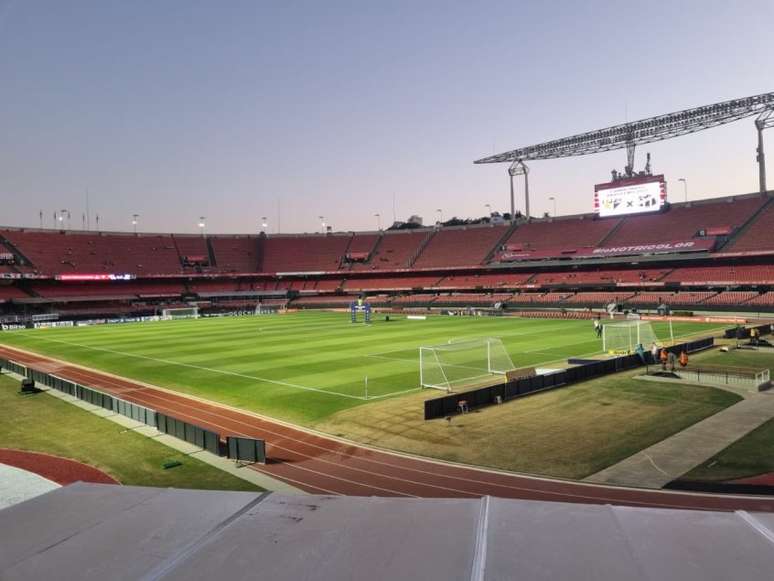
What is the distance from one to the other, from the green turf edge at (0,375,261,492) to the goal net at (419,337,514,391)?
1317 centimetres

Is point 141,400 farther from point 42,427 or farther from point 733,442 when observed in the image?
point 733,442

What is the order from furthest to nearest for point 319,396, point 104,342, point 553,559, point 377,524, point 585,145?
point 585,145, point 104,342, point 319,396, point 377,524, point 553,559

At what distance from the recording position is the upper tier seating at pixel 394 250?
105750 millimetres

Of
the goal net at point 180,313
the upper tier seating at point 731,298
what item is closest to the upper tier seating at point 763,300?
the upper tier seating at point 731,298

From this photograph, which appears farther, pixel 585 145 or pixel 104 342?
pixel 585 145

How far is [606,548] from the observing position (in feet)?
15.0

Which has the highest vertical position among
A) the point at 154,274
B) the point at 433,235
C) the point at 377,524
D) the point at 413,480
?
the point at 433,235

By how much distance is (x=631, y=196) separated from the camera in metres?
80.2

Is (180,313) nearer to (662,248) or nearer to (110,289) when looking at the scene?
(110,289)

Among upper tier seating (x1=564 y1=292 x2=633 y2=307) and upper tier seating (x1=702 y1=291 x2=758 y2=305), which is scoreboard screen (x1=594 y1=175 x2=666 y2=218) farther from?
upper tier seating (x1=702 y1=291 x2=758 y2=305)

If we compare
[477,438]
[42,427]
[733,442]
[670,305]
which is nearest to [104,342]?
[42,427]

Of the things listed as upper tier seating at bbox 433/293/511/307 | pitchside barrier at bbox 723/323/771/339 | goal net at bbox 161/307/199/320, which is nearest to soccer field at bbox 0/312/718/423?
pitchside barrier at bbox 723/323/771/339

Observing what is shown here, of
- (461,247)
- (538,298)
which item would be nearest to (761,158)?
(538,298)

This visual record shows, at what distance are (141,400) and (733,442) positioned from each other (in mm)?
26040
